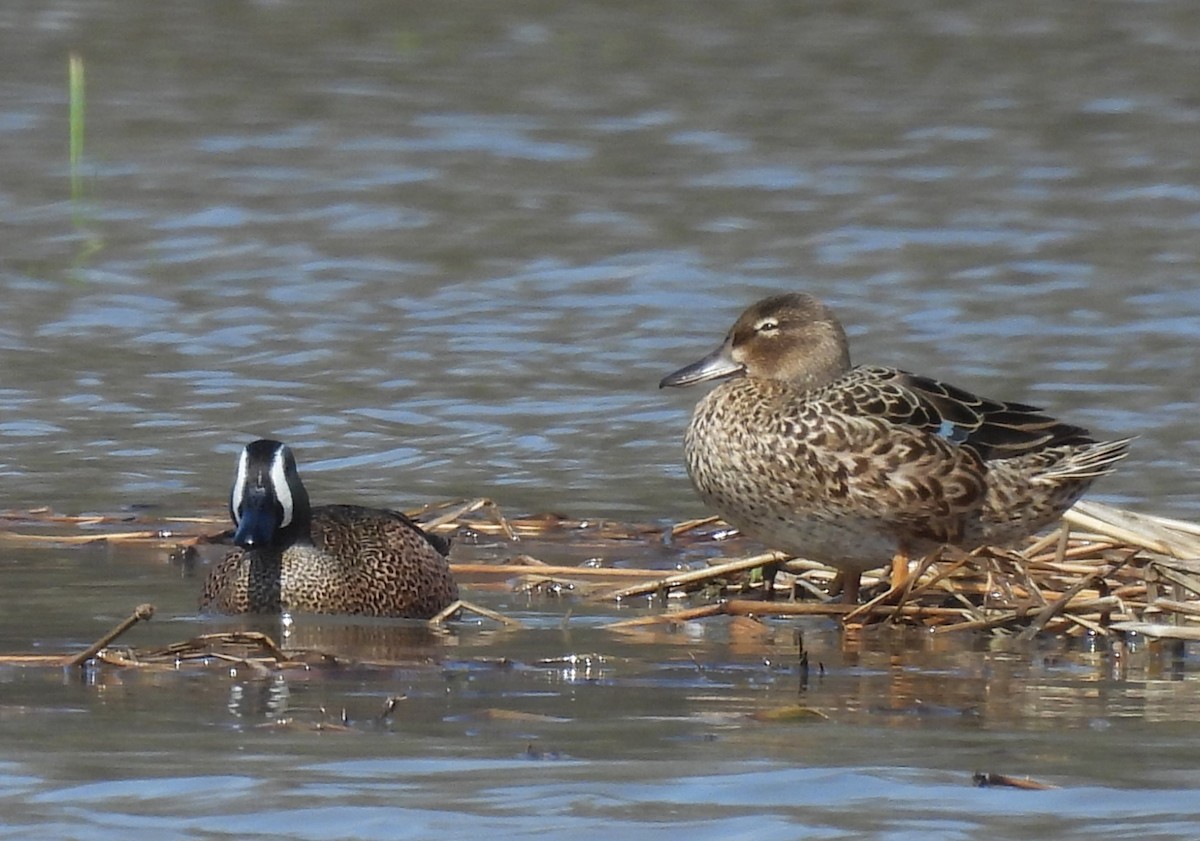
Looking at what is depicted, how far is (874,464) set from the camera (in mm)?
7344

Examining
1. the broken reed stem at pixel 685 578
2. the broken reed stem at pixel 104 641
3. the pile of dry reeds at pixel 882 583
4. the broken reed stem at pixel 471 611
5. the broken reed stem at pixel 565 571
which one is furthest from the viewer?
the broken reed stem at pixel 565 571

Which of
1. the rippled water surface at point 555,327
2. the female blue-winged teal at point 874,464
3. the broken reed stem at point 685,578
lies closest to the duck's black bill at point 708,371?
the female blue-winged teal at point 874,464

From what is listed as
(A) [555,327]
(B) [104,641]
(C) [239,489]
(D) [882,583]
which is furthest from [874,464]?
(A) [555,327]

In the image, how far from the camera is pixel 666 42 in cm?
1762

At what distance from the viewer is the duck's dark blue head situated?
7191 mm

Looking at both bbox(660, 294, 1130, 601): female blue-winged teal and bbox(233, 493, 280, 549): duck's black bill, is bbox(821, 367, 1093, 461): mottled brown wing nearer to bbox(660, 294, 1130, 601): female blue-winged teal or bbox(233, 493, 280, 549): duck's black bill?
bbox(660, 294, 1130, 601): female blue-winged teal

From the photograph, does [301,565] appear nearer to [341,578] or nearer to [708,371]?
[341,578]

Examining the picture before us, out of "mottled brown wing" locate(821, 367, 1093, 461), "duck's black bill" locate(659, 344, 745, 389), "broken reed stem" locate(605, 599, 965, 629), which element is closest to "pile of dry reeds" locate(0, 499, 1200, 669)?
"broken reed stem" locate(605, 599, 965, 629)

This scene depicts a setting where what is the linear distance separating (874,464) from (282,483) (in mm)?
1580

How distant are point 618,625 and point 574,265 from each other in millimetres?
5626

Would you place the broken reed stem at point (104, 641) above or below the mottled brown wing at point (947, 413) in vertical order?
below

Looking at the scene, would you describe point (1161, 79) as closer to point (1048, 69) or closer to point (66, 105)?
point (1048, 69)

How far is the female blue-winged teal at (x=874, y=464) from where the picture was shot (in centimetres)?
733

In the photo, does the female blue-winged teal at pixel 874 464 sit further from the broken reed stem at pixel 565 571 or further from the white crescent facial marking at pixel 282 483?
the white crescent facial marking at pixel 282 483
